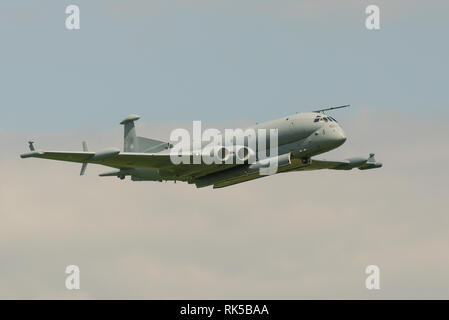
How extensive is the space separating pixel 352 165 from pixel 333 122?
516 inches

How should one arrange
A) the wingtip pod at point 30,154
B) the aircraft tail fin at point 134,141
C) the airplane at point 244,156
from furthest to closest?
the aircraft tail fin at point 134,141 → the airplane at point 244,156 → the wingtip pod at point 30,154

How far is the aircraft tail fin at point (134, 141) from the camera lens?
82.1 m

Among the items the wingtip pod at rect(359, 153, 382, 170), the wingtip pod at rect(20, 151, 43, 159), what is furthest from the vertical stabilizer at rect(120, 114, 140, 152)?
the wingtip pod at rect(359, 153, 382, 170)

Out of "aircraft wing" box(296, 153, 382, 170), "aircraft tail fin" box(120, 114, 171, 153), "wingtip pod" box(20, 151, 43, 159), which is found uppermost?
"aircraft tail fin" box(120, 114, 171, 153)

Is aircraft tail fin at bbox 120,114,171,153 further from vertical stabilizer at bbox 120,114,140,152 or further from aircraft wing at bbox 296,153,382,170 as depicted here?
aircraft wing at bbox 296,153,382,170

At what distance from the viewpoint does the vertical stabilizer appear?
3323 inches

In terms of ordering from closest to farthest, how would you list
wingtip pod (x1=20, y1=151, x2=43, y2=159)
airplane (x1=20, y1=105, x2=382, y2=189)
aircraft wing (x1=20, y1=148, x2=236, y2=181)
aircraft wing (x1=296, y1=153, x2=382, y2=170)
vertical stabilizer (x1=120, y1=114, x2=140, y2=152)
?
wingtip pod (x1=20, y1=151, x2=43, y2=159), aircraft wing (x1=20, y1=148, x2=236, y2=181), airplane (x1=20, y1=105, x2=382, y2=189), vertical stabilizer (x1=120, y1=114, x2=140, y2=152), aircraft wing (x1=296, y1=153, x2=382, y2=170)

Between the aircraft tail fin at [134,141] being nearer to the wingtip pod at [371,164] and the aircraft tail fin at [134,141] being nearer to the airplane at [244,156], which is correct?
the airplane at [244,156]

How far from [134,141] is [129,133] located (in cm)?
94

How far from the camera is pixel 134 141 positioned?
3314 inches

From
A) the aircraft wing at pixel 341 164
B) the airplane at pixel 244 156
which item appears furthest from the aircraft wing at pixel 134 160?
the aircraft wing at pixel 341 164

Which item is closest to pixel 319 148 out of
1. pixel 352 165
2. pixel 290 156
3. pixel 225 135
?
pixel 290 156

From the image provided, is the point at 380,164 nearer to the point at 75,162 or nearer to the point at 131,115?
the point at 131,115

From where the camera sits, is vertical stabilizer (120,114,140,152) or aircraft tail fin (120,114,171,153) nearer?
aircraft tail fin (120,114,171,153)
